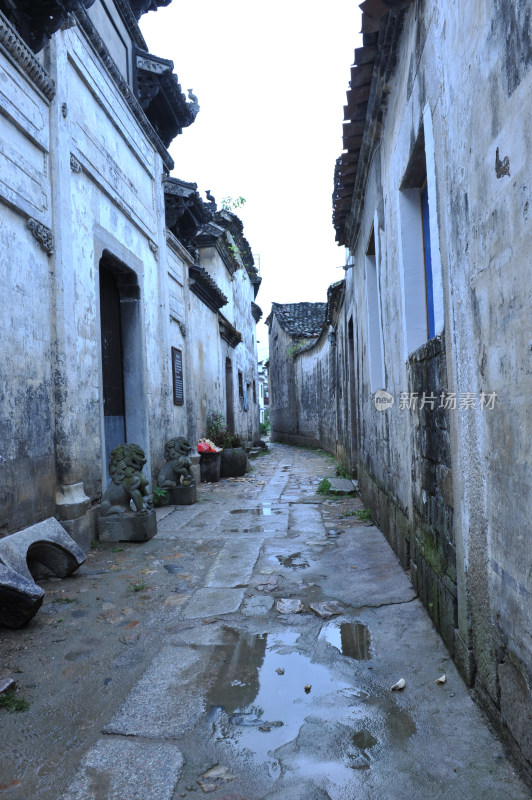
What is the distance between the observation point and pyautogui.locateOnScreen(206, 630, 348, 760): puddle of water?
6.64 ft

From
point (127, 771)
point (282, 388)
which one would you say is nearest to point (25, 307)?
point (127, 771)

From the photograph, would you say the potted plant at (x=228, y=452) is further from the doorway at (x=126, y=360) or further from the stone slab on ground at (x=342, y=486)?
the doorway at (x=126, y=360)

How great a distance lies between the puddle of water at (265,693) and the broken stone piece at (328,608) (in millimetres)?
369

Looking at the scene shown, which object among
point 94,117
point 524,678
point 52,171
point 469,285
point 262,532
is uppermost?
point 94,117

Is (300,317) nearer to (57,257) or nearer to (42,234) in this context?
(57,257)

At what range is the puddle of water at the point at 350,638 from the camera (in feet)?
8.87

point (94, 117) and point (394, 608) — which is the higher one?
point (94, 117)

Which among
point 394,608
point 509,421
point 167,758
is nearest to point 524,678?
point 509,421

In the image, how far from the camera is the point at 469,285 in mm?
2094

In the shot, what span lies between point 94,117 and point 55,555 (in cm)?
452

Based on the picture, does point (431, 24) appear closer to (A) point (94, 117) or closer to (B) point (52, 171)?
(B) point (52, 171)

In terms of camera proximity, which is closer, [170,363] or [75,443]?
[75,443]

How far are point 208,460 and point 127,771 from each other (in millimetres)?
8054

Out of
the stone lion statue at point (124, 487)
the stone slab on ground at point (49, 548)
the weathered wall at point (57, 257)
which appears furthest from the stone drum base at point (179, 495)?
the stone slab on ground at point (49, 548)
